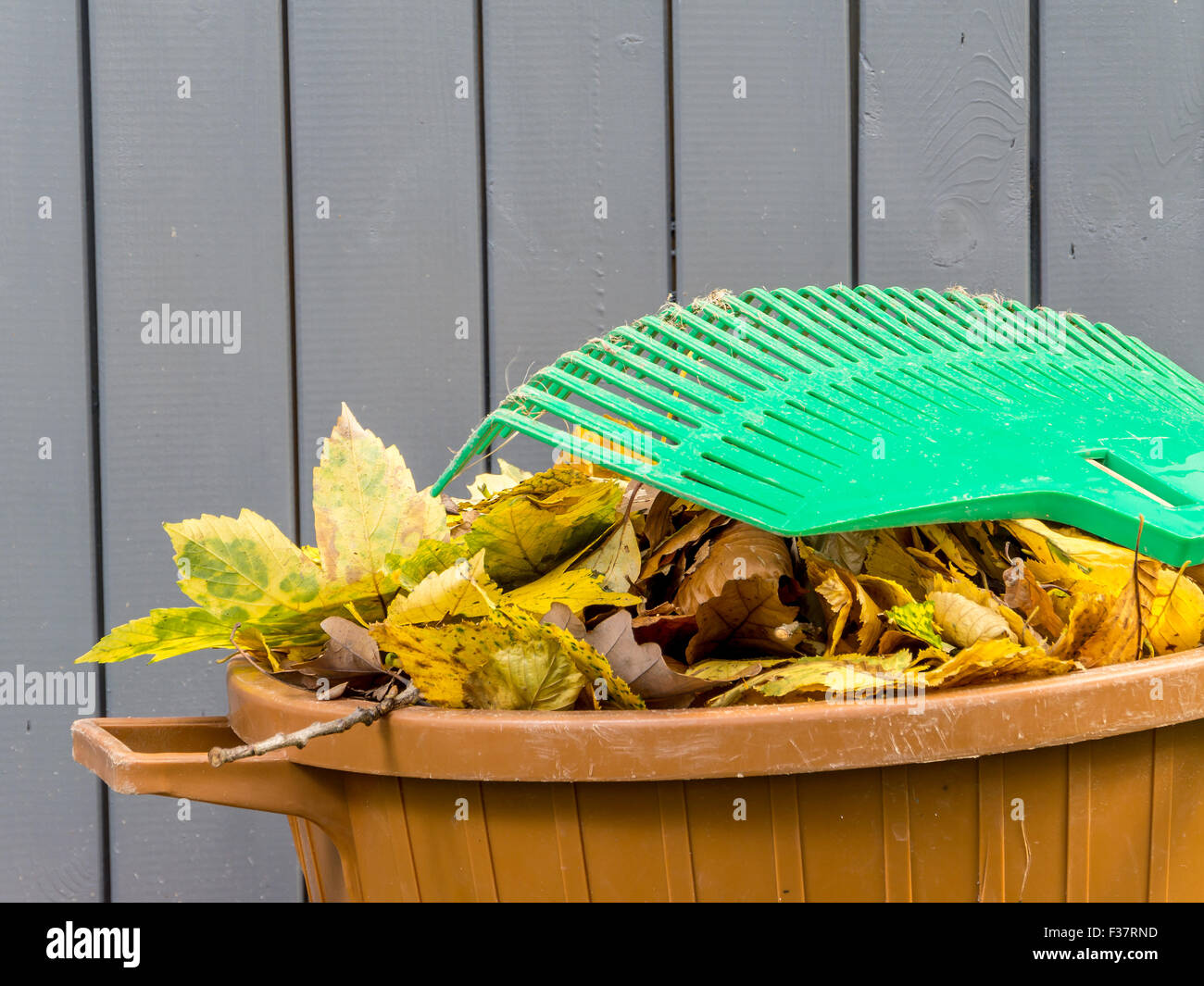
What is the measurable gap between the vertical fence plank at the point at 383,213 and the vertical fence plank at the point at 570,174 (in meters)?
0.03

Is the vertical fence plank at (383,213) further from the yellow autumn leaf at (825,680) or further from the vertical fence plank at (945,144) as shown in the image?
the yellow autumn leaf at (825,680)

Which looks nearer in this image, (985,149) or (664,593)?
(664,593)

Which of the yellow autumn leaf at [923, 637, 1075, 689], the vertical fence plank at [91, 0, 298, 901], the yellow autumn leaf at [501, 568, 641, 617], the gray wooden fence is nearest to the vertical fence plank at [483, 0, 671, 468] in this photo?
the gray wooden fence

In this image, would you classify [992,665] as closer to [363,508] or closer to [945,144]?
[363,508]

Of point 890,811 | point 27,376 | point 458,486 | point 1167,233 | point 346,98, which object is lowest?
point 890,811

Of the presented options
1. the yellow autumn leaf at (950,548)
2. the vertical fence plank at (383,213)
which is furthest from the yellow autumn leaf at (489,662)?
the vertical fence plank at (383,213)

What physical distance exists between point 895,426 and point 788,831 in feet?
0.79

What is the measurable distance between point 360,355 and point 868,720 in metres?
0.74

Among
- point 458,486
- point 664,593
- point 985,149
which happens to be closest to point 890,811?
point 664,593

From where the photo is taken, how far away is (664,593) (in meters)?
0.60

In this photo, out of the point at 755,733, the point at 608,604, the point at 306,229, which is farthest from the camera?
the point at 306,229

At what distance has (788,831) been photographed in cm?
46

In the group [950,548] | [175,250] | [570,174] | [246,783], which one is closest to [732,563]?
[950,548]

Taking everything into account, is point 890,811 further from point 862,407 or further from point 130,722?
point 130,722
